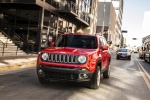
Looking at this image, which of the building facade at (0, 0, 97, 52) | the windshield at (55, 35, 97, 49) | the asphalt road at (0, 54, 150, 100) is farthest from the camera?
the building facade at (0, 0, 97, 52)

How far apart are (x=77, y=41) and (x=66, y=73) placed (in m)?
1.93

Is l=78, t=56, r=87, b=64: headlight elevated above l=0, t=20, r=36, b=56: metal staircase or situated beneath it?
situated beneath

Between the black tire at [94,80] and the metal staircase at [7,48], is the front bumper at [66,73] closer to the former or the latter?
the black tire at [94,80]

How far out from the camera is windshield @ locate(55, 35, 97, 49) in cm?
995

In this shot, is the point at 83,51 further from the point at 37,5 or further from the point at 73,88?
the point at 37,5

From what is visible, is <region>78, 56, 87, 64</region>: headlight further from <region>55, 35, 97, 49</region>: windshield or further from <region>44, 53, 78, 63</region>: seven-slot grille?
<region>55, 35, 97, 49</region>: windshield

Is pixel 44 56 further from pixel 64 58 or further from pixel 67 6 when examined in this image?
pixel 67 6

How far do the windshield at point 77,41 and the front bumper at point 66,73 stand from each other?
1518mm

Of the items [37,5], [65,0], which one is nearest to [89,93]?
[37,5]

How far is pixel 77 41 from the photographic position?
10102 mm

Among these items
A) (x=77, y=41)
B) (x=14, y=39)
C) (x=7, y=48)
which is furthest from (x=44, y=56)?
(x=14, y=39)

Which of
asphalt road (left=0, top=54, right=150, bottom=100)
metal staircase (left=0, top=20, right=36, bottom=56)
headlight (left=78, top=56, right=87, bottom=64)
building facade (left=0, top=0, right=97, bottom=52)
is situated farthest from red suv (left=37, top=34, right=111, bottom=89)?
building facade (left=0, top=0, right=97, bottom=52)

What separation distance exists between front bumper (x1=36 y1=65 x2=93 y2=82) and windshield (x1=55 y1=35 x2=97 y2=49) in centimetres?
152

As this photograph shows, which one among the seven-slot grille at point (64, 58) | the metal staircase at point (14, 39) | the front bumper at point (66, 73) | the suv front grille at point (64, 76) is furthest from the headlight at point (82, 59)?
the metal staircase at point (14, 39)
